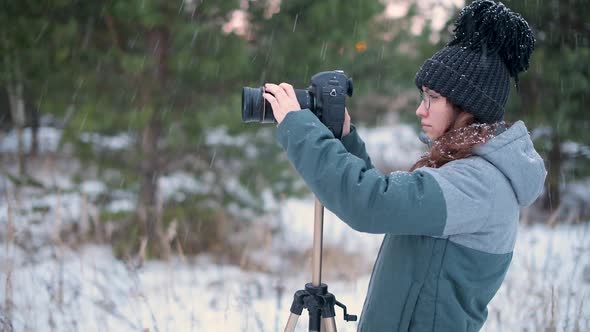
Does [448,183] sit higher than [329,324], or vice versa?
[448,183]

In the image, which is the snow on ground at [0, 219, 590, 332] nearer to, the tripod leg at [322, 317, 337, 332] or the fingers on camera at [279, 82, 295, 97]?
the tripod leg at [322, 317, 337, 332]

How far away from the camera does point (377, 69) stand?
627 centimetres

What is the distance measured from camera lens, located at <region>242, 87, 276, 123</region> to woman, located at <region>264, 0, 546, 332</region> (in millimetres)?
35

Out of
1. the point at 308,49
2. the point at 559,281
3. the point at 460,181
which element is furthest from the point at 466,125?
the point at 308,49

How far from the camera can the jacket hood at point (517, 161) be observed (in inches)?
48.8

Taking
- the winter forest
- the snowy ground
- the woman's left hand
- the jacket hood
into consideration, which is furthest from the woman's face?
the winter forest

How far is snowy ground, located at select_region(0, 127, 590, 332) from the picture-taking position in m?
2.78

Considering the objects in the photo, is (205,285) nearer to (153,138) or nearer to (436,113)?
(153,138)

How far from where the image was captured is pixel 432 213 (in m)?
1.17

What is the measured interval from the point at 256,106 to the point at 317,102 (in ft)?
0.53

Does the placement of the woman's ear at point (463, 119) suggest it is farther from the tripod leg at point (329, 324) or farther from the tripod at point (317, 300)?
the tripod leg at point (329, 324)

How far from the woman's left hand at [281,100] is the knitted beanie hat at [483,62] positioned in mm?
348

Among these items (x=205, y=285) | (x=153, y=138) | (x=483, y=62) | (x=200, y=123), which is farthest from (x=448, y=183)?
(x=153, y=138)

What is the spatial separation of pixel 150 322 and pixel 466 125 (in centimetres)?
234
